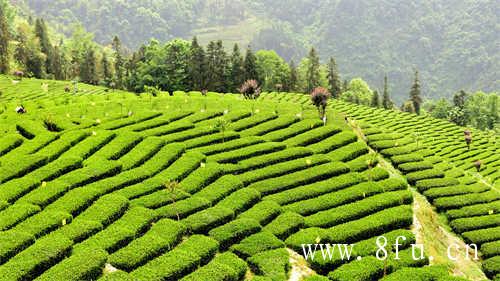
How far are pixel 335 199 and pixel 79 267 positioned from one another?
39.6 feet

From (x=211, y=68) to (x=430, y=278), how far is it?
74.6 meters

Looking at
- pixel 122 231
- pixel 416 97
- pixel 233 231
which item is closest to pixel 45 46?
pixel 416 97

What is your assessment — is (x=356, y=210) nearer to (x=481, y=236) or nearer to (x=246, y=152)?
(x=246, y=152)

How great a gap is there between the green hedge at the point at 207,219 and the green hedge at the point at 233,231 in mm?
307

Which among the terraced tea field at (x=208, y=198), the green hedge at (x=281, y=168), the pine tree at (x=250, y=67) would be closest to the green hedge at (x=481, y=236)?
the terraced tea field at (x=208, y=198)

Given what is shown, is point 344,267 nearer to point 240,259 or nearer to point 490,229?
point 240,259

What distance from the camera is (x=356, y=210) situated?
2116 cm

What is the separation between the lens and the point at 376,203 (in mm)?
21828

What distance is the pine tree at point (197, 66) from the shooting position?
85.8 m

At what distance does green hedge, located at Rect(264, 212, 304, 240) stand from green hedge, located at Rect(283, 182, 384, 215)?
2.81 ft

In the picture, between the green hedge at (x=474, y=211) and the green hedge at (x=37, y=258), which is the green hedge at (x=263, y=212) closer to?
the green hedge at (x=37, y=258)

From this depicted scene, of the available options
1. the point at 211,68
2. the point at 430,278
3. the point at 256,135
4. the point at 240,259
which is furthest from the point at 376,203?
the point at 211,68

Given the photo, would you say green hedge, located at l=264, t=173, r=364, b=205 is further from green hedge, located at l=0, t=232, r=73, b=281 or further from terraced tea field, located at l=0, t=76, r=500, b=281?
green hedge, located at l=0, t=232, r=73, b=281

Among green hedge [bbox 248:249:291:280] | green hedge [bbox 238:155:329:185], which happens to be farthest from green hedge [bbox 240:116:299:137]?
green hedge [bbox 248:249:291:280]
